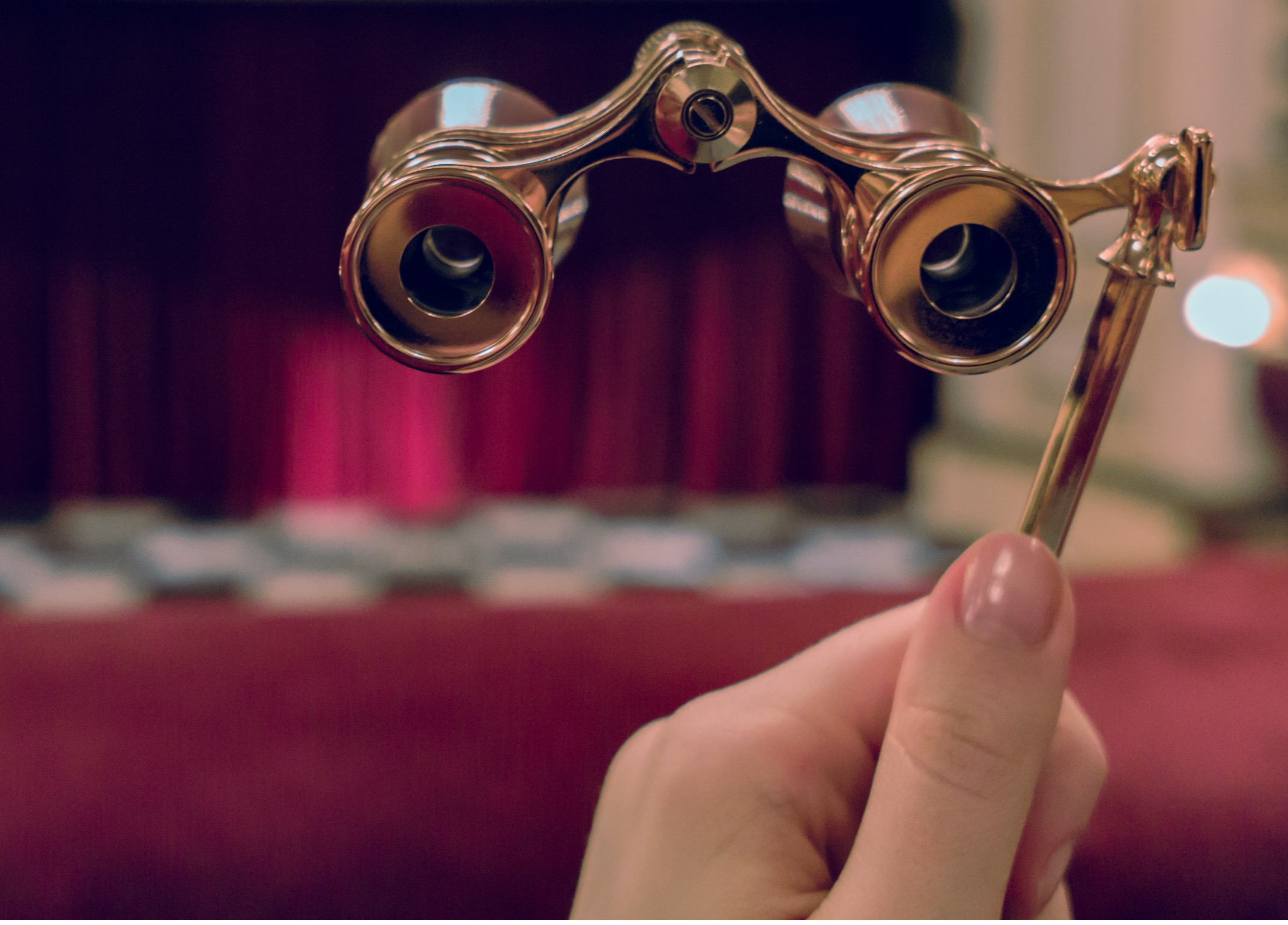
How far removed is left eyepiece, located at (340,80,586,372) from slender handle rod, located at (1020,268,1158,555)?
0.49ft

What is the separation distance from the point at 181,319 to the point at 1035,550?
11.3 feet

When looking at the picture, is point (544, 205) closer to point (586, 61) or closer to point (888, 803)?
point (888, 803)

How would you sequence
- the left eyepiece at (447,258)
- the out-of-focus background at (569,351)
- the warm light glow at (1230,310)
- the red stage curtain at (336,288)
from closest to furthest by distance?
1. the left eyepiece at (447,258)
2. the warm light glow at (1230,310)
3. the out-of-focus background at (569,351)
4. the red stage curtain at (336,288)

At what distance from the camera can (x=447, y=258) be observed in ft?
0.88

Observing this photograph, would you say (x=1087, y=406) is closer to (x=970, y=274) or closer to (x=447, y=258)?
(x=970, y=274)

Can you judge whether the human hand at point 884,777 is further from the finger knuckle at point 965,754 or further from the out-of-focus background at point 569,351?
the out-of-focus background at point 569,351

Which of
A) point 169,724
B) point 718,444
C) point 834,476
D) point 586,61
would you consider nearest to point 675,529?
point 718,444

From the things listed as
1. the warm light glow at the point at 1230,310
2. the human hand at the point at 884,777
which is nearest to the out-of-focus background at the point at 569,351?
the warm light glow at the point at 1230,310

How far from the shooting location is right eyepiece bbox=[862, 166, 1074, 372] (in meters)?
0.26

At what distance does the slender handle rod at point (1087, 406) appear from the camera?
0.29m

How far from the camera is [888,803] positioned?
299 mm

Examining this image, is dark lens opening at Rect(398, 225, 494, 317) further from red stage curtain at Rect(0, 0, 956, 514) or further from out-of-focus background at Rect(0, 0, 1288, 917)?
red stage curtain at Rect(0, 0, 956, 514)

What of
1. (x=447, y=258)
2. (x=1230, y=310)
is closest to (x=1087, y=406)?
(x=447, y=258)

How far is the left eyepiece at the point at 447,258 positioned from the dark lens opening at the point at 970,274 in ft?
0.32
